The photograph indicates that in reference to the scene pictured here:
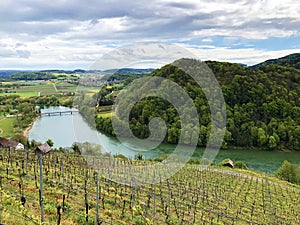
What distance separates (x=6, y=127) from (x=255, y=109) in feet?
121

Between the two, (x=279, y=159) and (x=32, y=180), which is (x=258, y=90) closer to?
(x=279, y=159)

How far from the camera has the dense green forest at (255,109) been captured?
33875 mm

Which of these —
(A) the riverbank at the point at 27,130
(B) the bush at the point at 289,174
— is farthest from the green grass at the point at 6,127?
(B) the bush at the point at 289,174

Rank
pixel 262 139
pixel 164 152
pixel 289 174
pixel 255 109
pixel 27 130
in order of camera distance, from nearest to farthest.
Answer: pixel 289 174 → pixel 164 152 → pixel 262 139 → pixel 27 130 → pixel 255 109

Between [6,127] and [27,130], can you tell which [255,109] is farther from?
[6,127]

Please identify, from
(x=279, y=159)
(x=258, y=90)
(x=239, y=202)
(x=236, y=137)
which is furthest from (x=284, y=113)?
(x=239, y=202)

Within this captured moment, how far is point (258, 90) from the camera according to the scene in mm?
47688

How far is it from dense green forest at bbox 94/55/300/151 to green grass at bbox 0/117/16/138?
2095cm

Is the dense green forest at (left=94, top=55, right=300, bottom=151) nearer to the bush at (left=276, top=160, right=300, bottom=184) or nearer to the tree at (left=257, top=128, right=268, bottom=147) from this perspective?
the tree at (left=257, top=128, right=268, bottom=147)

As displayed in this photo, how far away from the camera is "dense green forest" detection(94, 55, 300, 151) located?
33875 mm

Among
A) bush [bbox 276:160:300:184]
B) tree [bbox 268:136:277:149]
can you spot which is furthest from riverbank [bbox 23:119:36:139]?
tree [bbox 268:136:277:149]

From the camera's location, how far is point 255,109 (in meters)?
45.8

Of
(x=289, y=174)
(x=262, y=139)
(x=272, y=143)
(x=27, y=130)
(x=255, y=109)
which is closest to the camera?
(x=289, y=174)

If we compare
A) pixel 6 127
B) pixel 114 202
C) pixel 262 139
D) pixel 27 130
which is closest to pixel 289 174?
pixel 262 139
